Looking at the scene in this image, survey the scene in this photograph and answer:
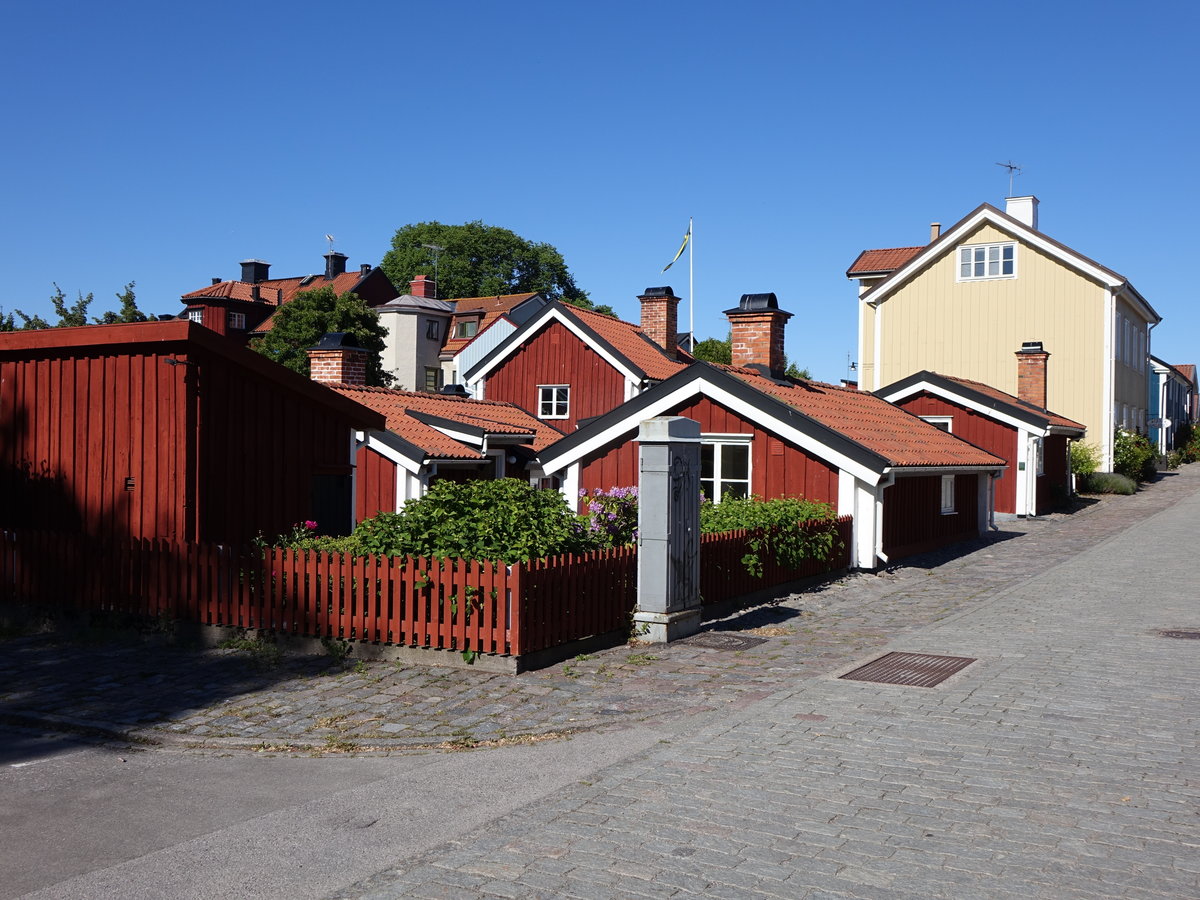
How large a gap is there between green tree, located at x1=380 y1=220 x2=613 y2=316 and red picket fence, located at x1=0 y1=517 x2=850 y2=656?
77067 millimetres

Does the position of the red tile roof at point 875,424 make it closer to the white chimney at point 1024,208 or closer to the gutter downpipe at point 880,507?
the gutter downpipe at point 880,507

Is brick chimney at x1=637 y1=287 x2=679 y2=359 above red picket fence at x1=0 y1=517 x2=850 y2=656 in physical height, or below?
above

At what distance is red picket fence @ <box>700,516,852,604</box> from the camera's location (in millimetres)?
13750

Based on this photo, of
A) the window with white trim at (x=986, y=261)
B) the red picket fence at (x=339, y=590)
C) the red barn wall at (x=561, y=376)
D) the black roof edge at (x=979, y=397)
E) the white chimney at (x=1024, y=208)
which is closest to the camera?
the red picket fence at (x=339, y=590)

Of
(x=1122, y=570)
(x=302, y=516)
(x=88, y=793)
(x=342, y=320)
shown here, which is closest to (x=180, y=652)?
(x=302, y=516)

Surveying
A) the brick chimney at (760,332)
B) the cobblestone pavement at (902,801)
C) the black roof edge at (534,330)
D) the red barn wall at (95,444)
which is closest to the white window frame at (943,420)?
the black roof edge at (534,330)

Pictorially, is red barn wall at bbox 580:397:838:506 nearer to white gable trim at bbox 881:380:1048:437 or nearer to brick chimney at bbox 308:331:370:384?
brick chimney at bbox 308:331:370:384

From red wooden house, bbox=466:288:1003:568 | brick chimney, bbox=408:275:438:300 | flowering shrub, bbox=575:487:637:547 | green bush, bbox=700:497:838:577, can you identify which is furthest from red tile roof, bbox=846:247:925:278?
flowering shrub, bbox=575:487:637:547

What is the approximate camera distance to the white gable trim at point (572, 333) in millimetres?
31250

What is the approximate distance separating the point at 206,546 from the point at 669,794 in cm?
713

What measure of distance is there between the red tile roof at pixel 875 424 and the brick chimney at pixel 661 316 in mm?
9219

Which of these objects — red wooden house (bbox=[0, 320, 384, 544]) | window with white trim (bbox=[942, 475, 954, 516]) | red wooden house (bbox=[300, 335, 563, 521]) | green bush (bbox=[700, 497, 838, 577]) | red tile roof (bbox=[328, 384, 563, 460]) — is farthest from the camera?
window with white trim (bbox=[942, 475, 954, 516])

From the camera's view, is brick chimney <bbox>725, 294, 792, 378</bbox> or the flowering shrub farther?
brick chimney <bbox>725, 294, 792, 378</bbox>

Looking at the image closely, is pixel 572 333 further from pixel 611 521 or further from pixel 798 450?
pixel 611 521
